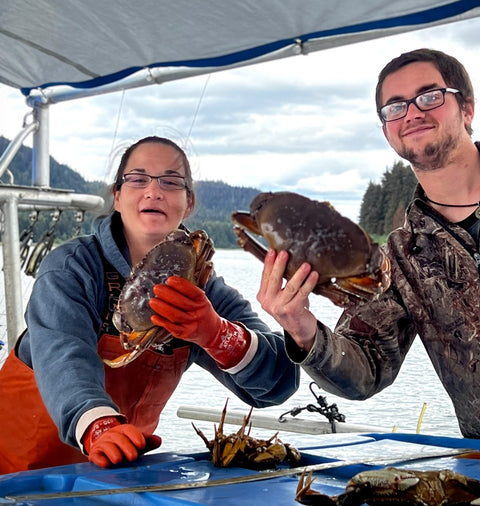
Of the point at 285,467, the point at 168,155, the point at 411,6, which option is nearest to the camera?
the point at 285,467

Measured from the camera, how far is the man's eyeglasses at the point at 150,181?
7.18 ft

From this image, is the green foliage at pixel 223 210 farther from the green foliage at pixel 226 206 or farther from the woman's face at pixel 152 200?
the woman's face at pixel 152 200

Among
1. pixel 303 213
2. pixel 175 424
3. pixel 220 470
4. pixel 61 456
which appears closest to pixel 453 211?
pixel 303 213

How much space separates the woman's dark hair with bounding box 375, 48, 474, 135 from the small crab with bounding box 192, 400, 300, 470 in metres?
1.28

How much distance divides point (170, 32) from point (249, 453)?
214 centimetres

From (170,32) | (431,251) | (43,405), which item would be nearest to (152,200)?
(43,405)

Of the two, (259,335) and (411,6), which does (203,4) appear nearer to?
(411,6)

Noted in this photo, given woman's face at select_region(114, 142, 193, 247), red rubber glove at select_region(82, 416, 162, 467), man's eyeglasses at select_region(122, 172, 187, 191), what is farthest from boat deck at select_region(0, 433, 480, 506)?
man's eyeglasses at select_region(122, 172, 187, 191)

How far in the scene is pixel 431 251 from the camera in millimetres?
2547

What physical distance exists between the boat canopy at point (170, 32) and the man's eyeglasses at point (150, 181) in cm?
103

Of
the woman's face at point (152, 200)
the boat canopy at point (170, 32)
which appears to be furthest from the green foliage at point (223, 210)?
the boat canopy at point (170, 32)

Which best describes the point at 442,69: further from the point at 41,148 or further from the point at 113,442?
the point at 41,148

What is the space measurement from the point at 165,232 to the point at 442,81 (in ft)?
3.40

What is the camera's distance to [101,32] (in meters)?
3.36
